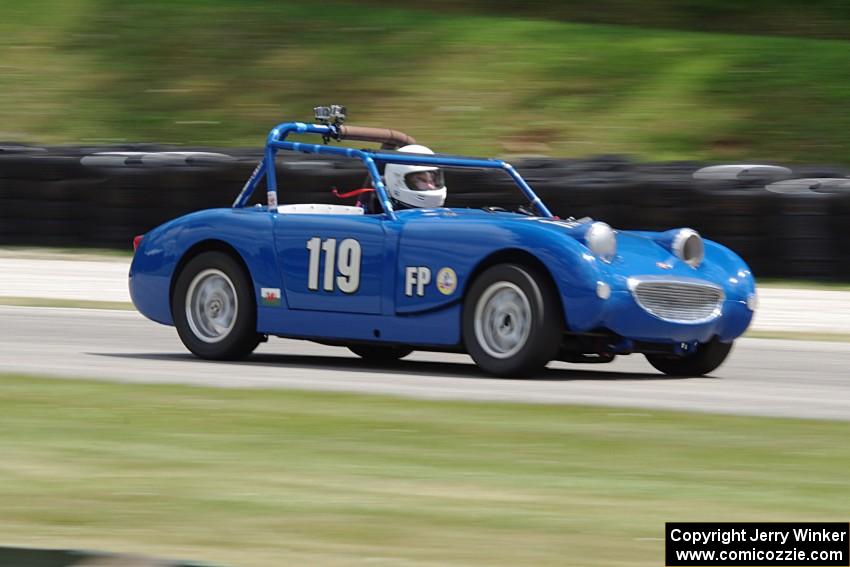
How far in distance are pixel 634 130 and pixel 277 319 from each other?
12885mm

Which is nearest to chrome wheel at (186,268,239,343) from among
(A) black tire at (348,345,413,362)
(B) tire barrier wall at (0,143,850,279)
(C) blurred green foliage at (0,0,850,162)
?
(A) black tire at (348,345,413,362)

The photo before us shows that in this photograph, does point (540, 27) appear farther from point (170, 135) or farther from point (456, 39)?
point (170, 135)

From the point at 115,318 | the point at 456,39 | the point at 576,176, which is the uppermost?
the point at 456,39

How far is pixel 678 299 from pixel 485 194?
7.00 metres

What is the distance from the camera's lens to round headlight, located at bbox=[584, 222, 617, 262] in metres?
8.14

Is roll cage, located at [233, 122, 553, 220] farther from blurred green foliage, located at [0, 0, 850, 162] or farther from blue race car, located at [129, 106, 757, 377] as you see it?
blurred green foliage, located at [0, 0, 850, 162]

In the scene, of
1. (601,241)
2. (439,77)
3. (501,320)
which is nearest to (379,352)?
(501,320)

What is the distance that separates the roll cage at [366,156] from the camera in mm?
9008

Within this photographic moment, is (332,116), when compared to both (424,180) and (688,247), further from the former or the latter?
(688,247)

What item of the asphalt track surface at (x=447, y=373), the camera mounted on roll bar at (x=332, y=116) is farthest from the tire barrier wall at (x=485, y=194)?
the camera mounted on roll bar at (x=332, y=116)

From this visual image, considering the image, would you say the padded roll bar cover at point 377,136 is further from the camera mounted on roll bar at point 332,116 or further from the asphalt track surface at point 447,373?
the asphalt track surface at point 447,373

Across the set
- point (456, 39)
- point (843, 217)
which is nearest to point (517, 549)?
point (843, 217)

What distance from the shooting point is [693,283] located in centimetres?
842

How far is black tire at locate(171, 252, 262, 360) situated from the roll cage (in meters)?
0.45
